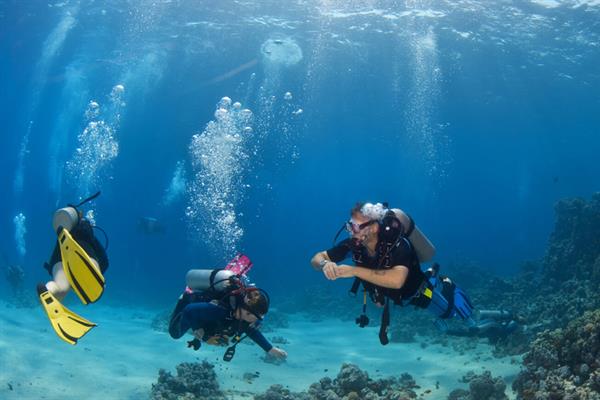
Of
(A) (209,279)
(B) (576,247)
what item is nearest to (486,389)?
(A) (209,279)

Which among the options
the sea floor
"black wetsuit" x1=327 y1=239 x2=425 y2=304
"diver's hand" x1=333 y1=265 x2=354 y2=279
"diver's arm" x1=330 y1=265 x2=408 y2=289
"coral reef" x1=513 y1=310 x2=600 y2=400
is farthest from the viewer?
the sea floor

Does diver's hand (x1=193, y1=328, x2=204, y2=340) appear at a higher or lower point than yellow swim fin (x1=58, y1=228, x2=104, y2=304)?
lower

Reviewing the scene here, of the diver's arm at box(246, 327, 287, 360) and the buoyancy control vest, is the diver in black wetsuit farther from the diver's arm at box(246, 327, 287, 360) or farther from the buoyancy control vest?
the buoyancy control vest

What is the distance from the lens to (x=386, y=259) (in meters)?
4.68

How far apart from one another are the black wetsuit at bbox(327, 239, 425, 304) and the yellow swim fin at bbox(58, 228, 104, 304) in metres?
2.64

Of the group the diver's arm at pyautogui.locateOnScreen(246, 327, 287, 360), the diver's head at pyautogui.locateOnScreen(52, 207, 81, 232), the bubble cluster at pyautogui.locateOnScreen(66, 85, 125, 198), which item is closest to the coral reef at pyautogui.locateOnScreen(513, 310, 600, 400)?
the diver's arm at pyautogui.locateOnScreen(246, 327, 287, 360)

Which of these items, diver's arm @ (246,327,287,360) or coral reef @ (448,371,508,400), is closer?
diver's arm @ (246,327,287,360)

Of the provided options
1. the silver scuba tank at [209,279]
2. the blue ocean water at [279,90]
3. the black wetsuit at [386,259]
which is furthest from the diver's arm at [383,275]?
the blue ocean water at [279,90]

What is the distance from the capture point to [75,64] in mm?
34281

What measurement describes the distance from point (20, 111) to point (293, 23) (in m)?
39.1

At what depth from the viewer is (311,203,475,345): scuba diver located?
443 centimetres

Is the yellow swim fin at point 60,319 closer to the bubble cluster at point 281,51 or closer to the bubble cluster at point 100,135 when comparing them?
the bubble cluster at point 281,51

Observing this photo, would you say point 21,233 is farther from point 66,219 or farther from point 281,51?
point 66,219

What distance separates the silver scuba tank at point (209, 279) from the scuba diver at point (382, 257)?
4.02 ft
